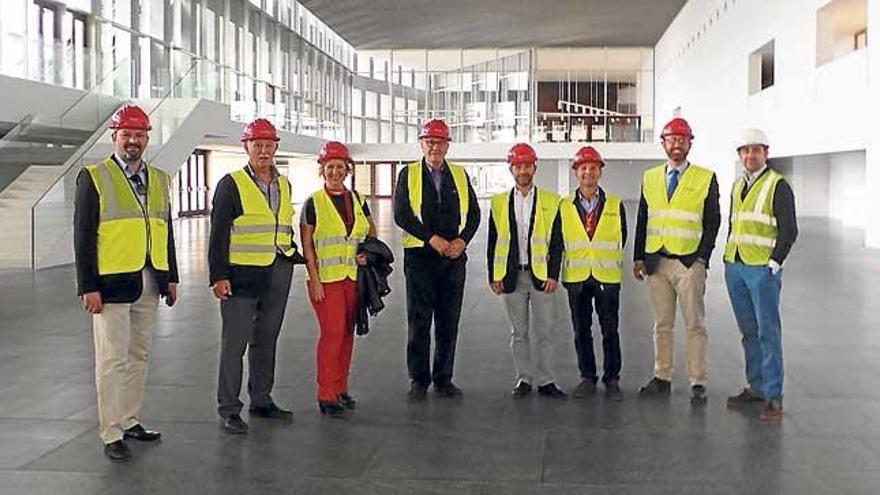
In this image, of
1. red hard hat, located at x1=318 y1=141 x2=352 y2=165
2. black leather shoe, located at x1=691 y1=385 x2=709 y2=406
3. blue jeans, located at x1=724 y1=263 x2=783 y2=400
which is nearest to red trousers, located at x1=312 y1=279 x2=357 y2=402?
red hard hat, located at x1=318 y1=141 x2=352 y2=165

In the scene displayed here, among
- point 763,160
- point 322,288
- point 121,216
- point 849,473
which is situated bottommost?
point 849,473

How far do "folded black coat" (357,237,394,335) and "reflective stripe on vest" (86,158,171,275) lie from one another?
1352mm

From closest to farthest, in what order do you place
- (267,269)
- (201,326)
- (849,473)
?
(849,473) < (267,269) < (201,326)

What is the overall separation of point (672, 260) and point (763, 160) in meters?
0.87

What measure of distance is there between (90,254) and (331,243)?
1515 millimetres

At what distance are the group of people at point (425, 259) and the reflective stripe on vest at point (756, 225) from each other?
1 centimetres

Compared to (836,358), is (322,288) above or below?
above

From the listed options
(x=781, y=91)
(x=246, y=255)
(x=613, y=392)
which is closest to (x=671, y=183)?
(x=613, y=392)

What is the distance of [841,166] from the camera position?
1273 inches

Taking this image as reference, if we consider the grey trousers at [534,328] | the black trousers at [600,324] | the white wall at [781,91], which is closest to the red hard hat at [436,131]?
the grey trousers at [534,328]

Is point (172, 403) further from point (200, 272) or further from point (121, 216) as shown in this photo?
point (200, 272)

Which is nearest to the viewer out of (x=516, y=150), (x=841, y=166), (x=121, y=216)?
(x=121, y=216)

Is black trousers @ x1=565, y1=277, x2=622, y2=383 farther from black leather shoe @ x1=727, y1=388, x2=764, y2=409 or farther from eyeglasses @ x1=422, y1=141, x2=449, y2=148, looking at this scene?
eyeglasses @ x1=422, y1=141, x2=449, y2=148

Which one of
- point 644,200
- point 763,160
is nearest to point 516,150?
point 644,200
